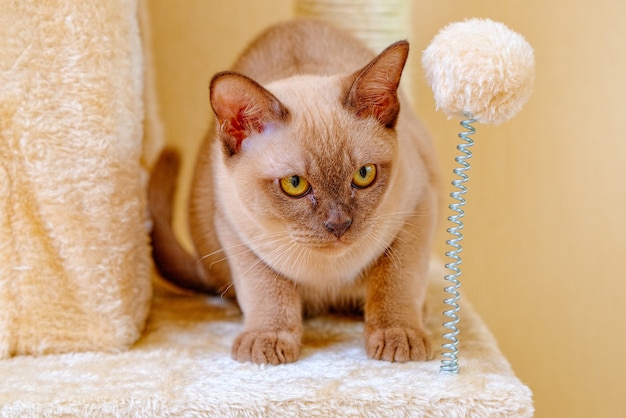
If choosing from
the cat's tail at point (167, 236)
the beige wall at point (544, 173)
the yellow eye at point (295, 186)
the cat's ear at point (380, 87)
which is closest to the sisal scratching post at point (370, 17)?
the beige wall at point (544, 173)

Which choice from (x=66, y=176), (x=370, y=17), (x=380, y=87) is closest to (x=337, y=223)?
(x=380, y=87)

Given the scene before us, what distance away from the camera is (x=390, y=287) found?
4.05ft

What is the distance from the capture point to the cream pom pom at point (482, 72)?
3.10ft

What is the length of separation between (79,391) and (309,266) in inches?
16.3

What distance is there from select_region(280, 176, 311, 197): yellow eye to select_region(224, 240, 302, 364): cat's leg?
0.22m

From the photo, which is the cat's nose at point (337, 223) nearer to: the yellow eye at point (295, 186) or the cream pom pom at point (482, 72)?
the yellow eye at point (295, 186)

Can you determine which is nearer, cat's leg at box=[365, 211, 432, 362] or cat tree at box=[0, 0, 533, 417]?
cat tree at box=[0, 0, 533, 417]

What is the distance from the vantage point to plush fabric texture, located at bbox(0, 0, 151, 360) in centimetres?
116

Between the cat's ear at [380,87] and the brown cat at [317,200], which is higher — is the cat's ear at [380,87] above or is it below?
above

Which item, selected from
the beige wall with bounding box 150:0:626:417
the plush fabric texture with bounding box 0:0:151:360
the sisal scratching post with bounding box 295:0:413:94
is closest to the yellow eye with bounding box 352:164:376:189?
the plush fabric texture with bounding box 0:0:151:360

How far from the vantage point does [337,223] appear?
105 centimetres

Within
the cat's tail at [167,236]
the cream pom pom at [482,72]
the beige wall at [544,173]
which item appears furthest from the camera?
the beige wall at [544,173]

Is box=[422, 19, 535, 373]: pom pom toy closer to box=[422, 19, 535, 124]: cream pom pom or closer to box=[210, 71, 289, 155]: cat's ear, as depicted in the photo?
box=[422, 19, 535, 124]: cream pom pom

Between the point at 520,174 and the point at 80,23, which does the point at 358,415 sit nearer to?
the point at 80,23
